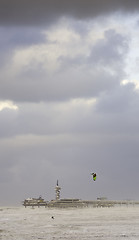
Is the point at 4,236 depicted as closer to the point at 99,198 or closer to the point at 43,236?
the point at 43,236

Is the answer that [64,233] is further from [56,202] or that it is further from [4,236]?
[56,202]

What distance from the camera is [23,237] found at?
3378cm

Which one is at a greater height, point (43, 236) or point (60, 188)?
point (60, 188)

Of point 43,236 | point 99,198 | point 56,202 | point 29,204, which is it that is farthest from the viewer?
point 99,198

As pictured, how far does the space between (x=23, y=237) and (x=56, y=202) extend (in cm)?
6314

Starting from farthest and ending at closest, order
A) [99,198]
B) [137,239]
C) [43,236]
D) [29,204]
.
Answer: [99,198] → [29,204] → [43,236] → [137,239]

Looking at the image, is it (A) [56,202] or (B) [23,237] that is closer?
(B) [23,237]

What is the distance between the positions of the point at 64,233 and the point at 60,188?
63903 millimetres

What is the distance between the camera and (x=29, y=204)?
104125mm

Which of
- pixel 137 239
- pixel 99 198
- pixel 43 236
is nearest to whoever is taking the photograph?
pixel 137 239

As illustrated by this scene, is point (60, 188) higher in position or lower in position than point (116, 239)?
higher

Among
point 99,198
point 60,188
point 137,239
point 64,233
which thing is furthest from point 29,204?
point 137,239

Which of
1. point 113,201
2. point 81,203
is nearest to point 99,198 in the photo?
point 113,201

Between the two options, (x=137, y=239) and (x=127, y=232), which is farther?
(x=127, y=232)
